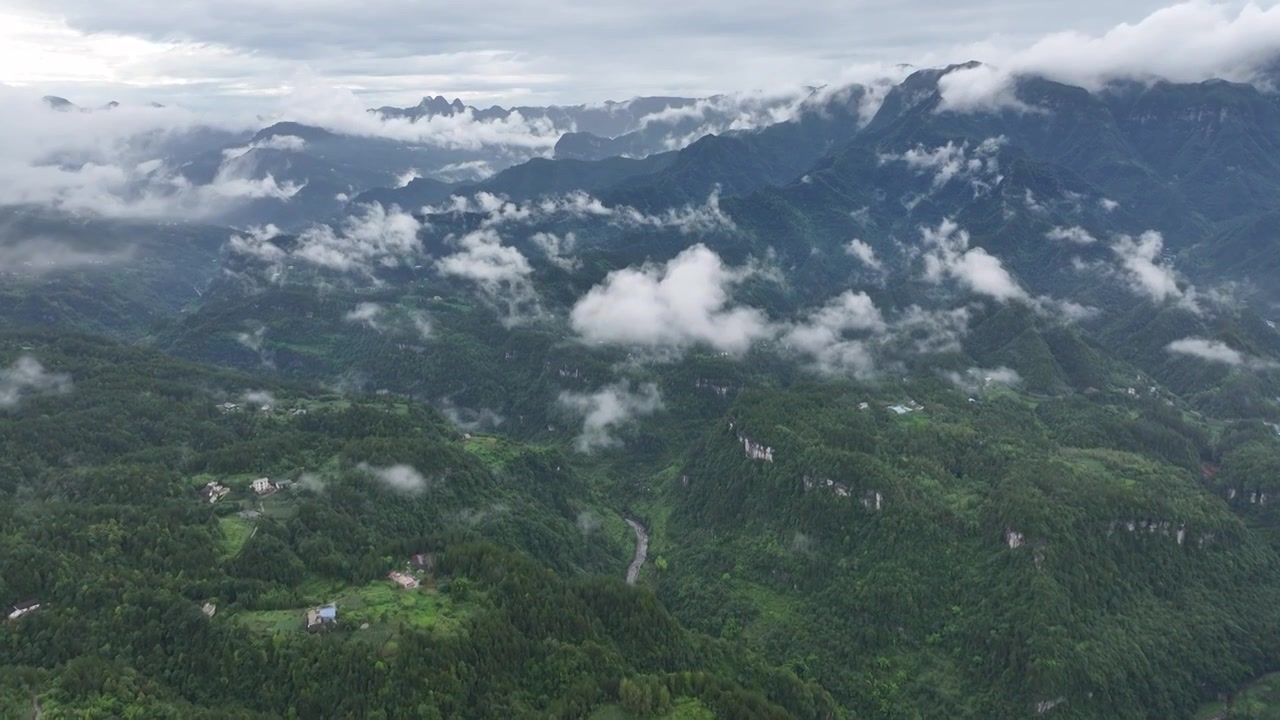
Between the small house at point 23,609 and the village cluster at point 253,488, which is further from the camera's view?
the village cluster at point 253,488

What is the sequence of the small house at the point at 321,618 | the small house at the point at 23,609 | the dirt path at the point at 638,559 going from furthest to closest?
the dirt path at the point at 638,559, the small house at the point at 321,618, the small house at the point at 23,609

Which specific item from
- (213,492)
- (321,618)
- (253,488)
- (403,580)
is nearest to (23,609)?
(321,618)

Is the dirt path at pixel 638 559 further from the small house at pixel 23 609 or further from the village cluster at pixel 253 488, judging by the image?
the small house at pixel 23 609

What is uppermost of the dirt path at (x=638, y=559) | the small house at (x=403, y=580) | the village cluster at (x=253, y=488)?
the village cluster at (x=253, y=488)

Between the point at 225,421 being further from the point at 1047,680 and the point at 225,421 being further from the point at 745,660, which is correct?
the point at 1047,680

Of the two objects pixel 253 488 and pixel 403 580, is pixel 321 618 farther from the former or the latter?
pixel 253 488

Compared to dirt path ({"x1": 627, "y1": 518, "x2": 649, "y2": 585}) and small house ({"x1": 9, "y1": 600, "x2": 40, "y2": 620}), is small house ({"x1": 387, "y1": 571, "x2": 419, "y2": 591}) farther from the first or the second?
dirt path ({"x1": 627, "y1": 518, "x2": 649, "y2": 585})

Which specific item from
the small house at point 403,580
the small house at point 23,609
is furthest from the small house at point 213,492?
the small house at point 403,580
